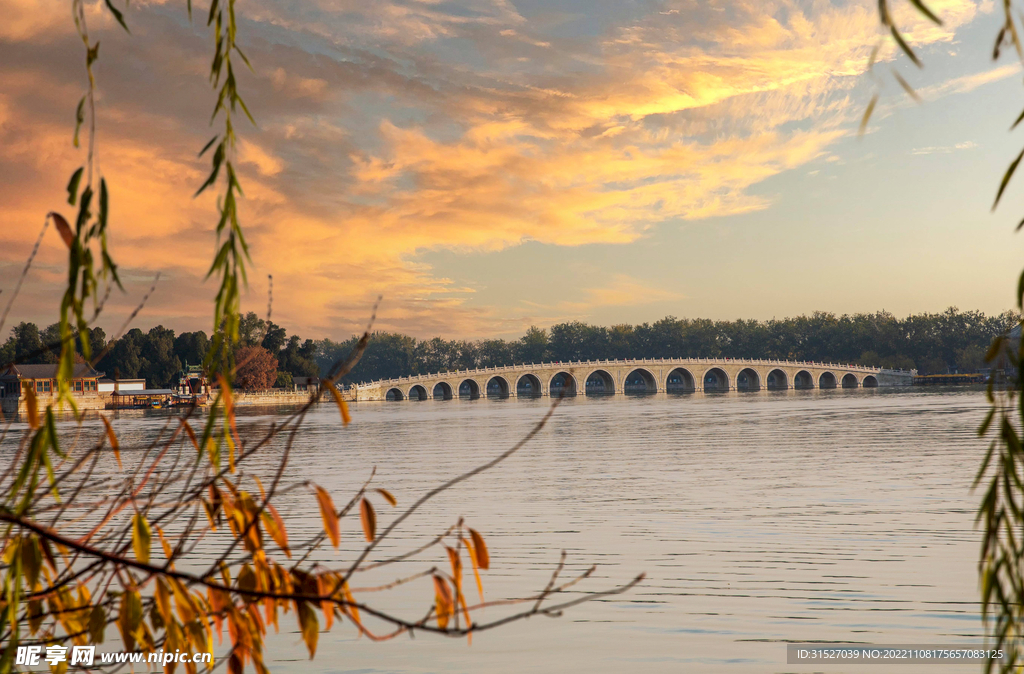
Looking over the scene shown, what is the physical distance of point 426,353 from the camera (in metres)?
148

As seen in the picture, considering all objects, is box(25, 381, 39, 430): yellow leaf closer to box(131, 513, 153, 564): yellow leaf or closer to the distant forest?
box(131, 513, 153, 564): yellow leaf

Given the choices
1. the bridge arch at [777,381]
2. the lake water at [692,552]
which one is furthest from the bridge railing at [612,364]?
the lake water at [692,552]

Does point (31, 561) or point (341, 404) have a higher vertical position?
point (341, 404)

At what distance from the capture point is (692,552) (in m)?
9.31

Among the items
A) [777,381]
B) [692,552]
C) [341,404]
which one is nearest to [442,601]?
[341,404]

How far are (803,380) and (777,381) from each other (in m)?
3.86

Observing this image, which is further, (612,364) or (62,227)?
(612,364)

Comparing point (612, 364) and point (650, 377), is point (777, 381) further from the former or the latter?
point (612, 364)

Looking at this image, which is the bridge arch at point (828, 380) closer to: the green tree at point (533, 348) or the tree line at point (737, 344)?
the tree line at point (737, 344)

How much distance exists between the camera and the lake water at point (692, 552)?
20.5ft

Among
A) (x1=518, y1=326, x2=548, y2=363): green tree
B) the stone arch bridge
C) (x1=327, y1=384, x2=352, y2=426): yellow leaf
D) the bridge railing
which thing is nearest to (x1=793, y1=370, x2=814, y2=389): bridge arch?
the stone arch bridge

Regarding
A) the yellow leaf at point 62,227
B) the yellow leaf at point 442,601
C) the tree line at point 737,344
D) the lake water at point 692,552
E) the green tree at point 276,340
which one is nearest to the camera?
the yellow leaf at point 62,227

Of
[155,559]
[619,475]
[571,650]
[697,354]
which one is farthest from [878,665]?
[697,354]

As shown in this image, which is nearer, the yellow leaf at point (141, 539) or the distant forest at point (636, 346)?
the yellow leaf at point (141, 539)
